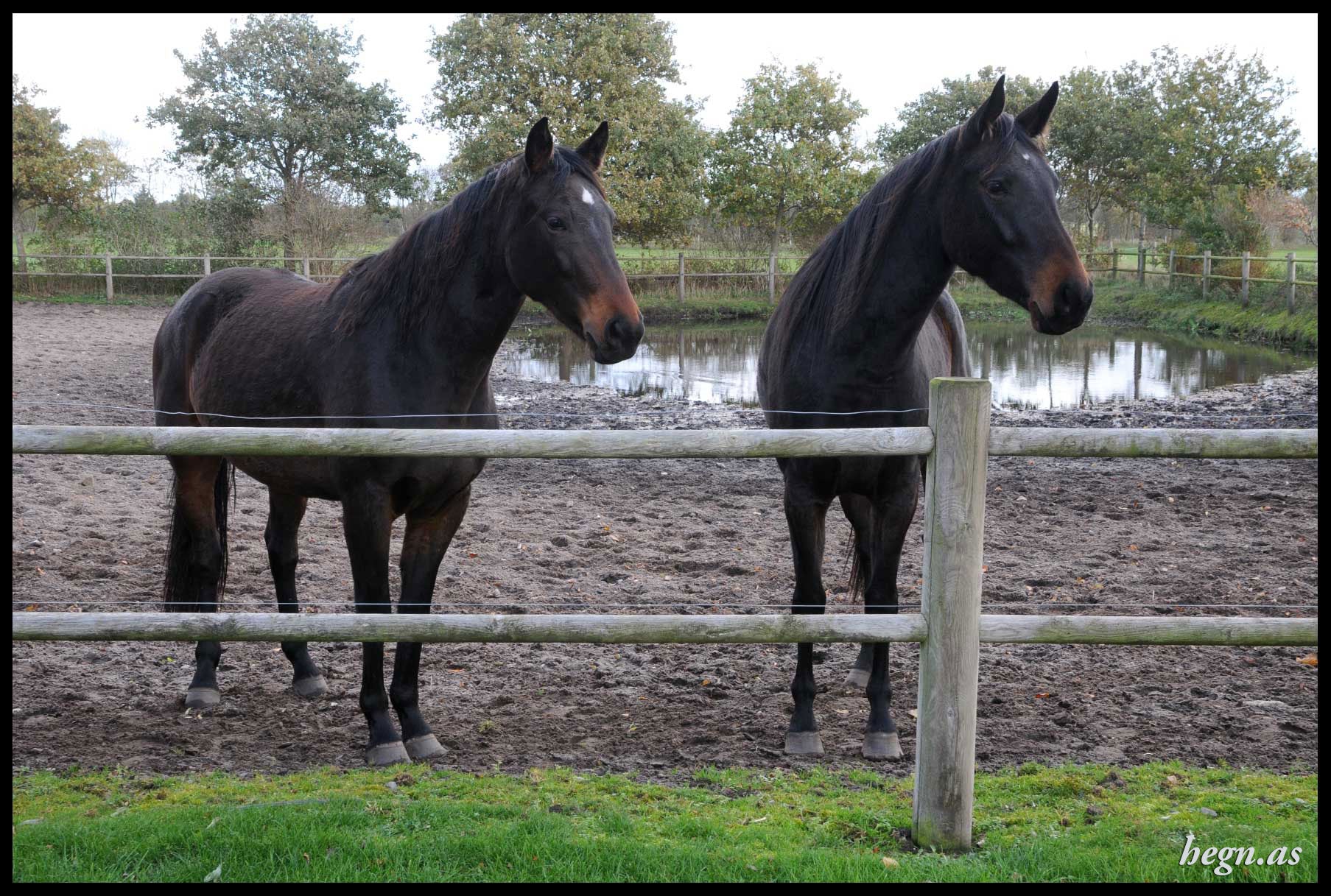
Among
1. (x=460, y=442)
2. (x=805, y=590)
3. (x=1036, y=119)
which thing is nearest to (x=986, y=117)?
(x=1036, y=119)

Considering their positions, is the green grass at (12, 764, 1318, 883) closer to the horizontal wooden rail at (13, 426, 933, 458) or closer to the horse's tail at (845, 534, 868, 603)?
the horizontal wooden rail at (13, 426, 933, 458)

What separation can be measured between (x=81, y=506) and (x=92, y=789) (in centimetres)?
416

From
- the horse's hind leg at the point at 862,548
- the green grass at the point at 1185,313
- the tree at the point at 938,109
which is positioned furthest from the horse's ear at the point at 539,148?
the tree at the point at 938,109

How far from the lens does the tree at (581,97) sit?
2794 centimetres

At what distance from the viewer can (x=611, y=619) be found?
2.91 meters

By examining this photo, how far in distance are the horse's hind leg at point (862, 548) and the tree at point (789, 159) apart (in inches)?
1001

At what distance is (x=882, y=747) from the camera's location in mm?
3666

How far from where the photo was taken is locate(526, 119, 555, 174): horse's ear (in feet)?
10.8

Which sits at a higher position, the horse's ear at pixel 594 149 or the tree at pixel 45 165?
the tree at pixel 45 165

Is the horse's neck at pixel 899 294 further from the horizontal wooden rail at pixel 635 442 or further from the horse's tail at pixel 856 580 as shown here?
the horse's tail at pixel 856 580

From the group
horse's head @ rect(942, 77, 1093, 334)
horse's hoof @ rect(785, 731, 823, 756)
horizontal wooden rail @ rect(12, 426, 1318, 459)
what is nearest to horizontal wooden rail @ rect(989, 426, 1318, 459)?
horizontal wooden rail @ rect(12, 426, 1318, 459)

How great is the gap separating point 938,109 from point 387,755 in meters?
35.3

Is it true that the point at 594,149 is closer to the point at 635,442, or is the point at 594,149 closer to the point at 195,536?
the point at 635,442

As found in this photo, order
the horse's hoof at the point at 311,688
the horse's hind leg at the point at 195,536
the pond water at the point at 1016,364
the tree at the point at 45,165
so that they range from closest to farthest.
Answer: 1. the horse's hoof at the point at 311,688
2. the horse's hind leg at the point at 195,536
3. the pond water at the point at 1016,364
4. the tree at the point at 45,165
